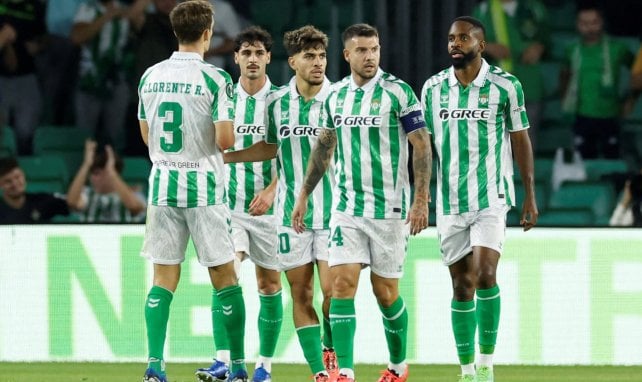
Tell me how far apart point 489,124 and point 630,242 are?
239 centimetres

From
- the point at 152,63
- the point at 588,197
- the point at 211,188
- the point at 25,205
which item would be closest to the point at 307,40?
the point at 211,188

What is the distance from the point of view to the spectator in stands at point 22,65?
440 inches

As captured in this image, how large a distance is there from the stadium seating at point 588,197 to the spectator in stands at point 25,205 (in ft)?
12.1

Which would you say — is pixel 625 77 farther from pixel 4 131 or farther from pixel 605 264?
pixel 4 131

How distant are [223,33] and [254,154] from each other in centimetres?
327

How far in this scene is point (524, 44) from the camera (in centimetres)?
1123

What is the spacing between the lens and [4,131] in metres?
11.1

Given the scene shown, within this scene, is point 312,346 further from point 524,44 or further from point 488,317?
point 524,44

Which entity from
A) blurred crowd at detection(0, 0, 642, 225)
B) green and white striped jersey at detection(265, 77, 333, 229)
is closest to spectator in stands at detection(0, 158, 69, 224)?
blurred crowd at detection(0, 0, 642, 225)

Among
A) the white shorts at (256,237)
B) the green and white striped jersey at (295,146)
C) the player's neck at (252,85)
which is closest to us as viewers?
the green and white striped jersey at (295,146)

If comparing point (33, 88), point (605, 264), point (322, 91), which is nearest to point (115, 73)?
point (33, 88)

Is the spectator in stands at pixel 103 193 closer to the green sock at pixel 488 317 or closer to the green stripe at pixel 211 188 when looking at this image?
the green stripe at pixel 211 188

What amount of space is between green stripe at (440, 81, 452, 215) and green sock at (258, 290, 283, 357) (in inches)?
46.3

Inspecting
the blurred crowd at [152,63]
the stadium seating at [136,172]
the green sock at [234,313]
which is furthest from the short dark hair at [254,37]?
the stadium seating at [136,172]
